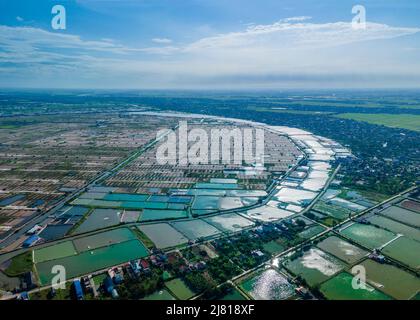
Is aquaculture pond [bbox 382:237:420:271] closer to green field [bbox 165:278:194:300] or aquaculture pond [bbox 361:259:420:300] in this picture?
aquaculture pond [bbox 361:259:420:300]

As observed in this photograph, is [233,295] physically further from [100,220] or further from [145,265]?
[100,220]

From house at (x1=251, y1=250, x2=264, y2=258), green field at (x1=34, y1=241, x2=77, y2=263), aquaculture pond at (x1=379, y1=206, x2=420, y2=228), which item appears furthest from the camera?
aquaculture pond at (x1=379, y1=206, x2=420, y2=228)

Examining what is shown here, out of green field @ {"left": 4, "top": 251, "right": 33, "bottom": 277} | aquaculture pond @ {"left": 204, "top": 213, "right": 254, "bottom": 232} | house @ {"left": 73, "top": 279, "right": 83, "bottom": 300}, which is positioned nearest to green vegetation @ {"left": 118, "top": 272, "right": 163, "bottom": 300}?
house @ {"left": 73, "top": 279, "right": 83, "bottom": 300}

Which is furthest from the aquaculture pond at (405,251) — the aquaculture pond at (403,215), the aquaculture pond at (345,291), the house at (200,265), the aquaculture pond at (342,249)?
the house at (200,265)

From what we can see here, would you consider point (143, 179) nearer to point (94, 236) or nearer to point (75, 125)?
point (94, 236)

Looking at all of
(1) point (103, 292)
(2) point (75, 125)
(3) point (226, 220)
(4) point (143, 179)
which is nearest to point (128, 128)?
(2) point (75, 125)

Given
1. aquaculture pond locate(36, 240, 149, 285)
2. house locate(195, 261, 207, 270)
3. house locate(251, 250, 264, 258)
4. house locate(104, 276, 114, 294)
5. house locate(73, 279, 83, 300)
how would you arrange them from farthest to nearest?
1. house locate(251, 250, 264, 258)
2. house locate(195, 261, 207, 270)
3. aquaculture pond locate(36, 240, 149, 285)
4. house locate(104, 276, 114, 294)
5. house locate(73, 279, 83, 300)

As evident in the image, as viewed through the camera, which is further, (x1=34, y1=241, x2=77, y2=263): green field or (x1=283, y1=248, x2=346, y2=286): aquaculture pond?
(x1=34, y1=241, x2=77, y2=263): green field

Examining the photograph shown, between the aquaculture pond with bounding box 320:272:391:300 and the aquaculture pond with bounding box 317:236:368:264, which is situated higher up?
the aquaculture pond with bounding box 317:236:368:264

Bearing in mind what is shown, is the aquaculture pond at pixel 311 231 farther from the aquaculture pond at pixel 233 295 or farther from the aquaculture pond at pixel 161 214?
the aquaculture pond at pixel 161 214
